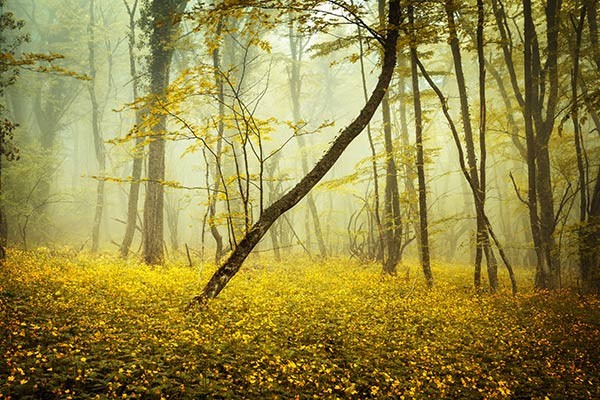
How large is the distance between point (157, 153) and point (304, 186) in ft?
28.4

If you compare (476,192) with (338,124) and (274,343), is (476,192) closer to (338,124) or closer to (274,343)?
(274,343)

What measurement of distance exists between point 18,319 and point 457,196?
103 feet

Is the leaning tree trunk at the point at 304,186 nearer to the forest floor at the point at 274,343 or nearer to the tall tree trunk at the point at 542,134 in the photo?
the forest floor at the point at 274,343

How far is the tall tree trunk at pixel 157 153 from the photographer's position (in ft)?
41.7

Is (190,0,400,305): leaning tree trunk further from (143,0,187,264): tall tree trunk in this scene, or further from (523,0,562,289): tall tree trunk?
(143,0,187,264): tall tree trunk

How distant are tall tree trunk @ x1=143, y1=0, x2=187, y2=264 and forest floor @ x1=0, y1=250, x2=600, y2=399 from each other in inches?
158

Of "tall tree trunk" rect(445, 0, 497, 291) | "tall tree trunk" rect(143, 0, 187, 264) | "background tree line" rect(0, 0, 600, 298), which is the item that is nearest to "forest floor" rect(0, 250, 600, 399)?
"background tree line" rect(0, 0, 600, 298)

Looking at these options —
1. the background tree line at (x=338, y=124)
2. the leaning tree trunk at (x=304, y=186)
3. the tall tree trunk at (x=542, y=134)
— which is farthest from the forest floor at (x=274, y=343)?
the tall tree trunk at (x=542, y=134)

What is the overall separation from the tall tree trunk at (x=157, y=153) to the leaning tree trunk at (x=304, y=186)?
6935 millimetres

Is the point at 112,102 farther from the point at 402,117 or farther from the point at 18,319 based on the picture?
the point at 18,319

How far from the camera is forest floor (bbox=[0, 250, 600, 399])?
4008mm

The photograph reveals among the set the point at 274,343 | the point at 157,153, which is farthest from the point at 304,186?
the point at 157,153

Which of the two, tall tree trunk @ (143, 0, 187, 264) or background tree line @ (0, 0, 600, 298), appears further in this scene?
tall tree trunk @ (143, 0, 187, 264)

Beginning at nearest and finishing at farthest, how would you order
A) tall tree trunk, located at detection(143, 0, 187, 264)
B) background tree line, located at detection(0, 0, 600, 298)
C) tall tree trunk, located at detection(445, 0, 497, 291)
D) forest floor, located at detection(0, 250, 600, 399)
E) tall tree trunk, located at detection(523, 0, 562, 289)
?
forest floor, located at detection(0, 250, 600, 399)
background tree line, located at detection(0, 0, 600, 298)
tall tree trunk, located at detection(445, 0, 497, 291)
tall tree trunk, located at detection(523, 0, 562, 289)
tall tree trunk, located at detection(143, 0, 187, 264)
